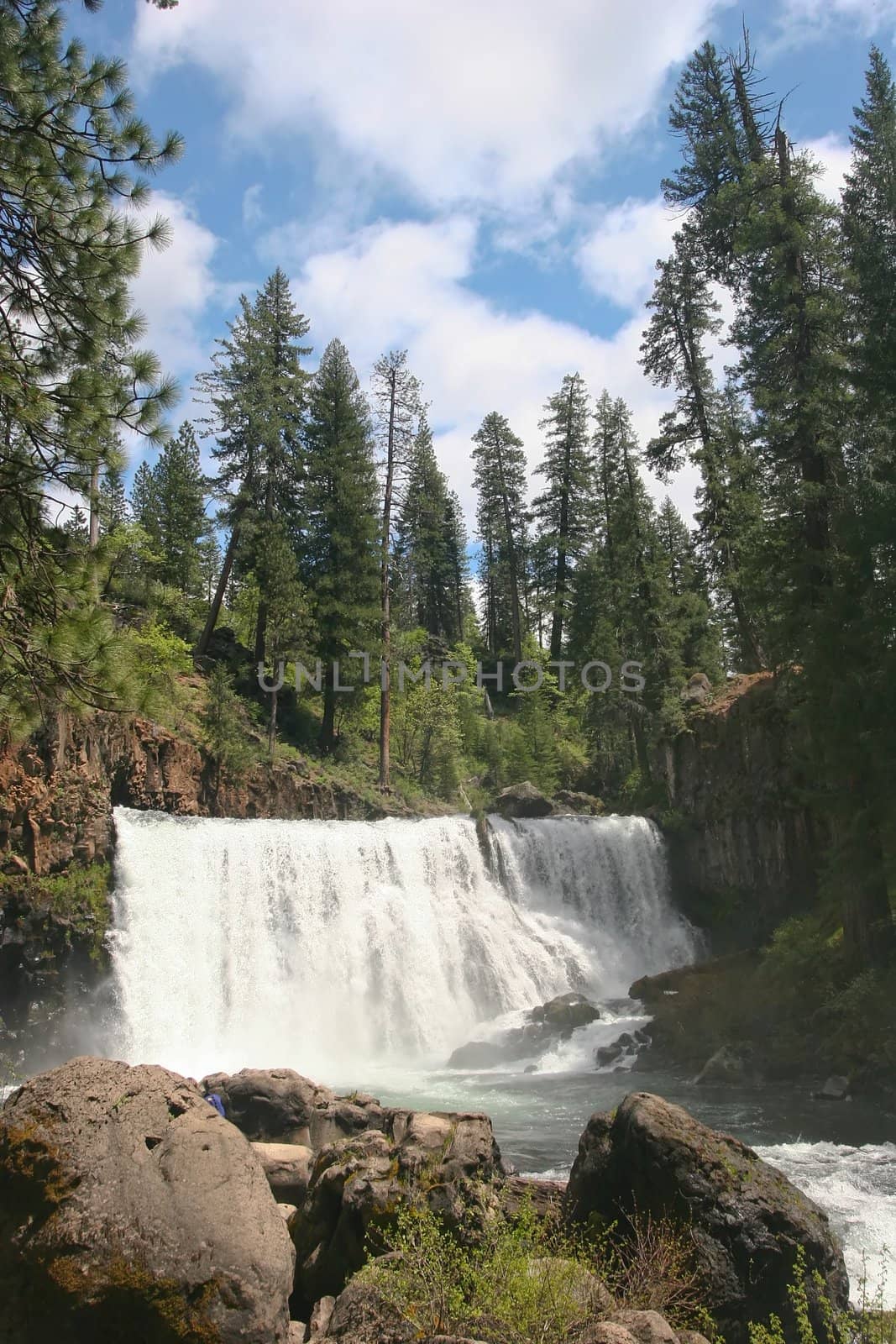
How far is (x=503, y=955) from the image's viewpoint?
72.7ft

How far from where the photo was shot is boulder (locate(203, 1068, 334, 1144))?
10672mm

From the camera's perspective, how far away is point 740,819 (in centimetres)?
2397

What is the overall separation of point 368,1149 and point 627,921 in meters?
19.6

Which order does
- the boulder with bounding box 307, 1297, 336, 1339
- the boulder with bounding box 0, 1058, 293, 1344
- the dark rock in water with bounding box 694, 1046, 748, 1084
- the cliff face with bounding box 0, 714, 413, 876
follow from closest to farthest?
the boulder with bounding box 0, 1058, 293, 1344, the boulder with bounding box 307, 1297, 336, 1339, the dark rock in water with bounding box 694, 1046, 748, 1084, the cliff face with bounding box 0, 714, 413, 876

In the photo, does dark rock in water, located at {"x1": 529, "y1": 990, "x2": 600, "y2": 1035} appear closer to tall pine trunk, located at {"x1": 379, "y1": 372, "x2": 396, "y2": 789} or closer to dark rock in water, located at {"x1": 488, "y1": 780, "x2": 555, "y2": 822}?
dark rock in water, located at {"x1": 488, "y1": 780, "x2": 555, "y2": 822}

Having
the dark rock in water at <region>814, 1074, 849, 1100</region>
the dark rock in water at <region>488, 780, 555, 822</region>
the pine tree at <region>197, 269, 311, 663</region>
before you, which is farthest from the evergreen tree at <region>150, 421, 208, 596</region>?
the dark rock in water at <region>814, 1074, 849, 1100</region>

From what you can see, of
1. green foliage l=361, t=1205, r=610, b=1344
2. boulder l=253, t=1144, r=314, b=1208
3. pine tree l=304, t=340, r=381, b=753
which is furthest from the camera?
pine tree l=304, t=340, r=381, b=753

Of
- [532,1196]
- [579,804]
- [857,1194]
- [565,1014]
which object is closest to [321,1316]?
[532,1196]

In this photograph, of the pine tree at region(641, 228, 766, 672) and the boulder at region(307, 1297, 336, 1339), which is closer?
the boulder at region(307, 1297, 336, 1339)

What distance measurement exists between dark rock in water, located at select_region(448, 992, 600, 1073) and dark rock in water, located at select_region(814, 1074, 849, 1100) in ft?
18.4

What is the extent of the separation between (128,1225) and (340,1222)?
2.20m

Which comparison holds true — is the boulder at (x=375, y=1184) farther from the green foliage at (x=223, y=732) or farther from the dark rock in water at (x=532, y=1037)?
the green foliage at (x=223, y=732)

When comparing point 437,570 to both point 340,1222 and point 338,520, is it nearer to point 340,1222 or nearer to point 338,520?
point 338,520

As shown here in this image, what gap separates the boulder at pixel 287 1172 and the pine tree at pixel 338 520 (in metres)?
23.6
